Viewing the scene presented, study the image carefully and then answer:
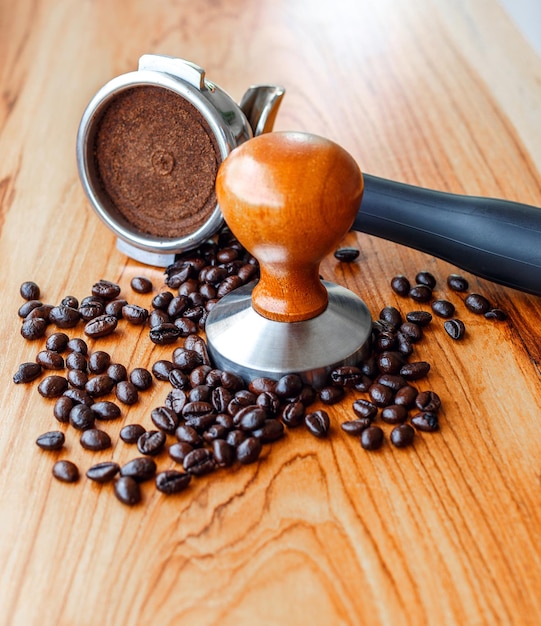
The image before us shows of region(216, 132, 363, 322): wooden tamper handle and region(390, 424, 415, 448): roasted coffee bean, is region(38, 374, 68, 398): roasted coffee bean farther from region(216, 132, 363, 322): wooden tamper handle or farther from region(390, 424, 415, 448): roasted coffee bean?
region(390, 424, 415, 448): roasted coffee bean

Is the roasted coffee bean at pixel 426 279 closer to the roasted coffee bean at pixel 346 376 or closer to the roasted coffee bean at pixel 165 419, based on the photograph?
the roasted coffee bean at pixel 346 376

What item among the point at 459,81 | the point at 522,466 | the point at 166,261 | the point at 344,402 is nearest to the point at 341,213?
the point at 344,402

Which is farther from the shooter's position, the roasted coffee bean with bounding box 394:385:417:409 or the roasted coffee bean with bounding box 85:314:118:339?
the roasted coffee bean with bounding box 85:314:118:339

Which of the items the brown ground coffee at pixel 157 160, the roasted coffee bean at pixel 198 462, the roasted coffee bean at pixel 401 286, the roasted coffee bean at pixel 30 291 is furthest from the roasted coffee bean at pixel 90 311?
the roasted coffee bean at pixel 401 286

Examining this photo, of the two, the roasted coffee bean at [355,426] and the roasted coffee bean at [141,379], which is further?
the roasted coffee bean at [141,379]

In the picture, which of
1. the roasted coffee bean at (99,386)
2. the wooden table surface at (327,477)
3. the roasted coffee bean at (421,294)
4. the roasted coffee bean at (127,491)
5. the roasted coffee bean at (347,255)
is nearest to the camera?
the wooden table surface at (327,477)

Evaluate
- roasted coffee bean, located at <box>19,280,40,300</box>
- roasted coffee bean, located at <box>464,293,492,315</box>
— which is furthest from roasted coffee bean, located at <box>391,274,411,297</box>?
roasted coffee bean, located at <box>19,280,40,300</box>

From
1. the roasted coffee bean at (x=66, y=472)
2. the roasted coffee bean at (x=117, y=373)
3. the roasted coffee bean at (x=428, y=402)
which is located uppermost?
the roasted coffee bean at (x=428, y=402)
